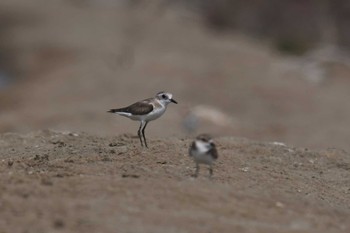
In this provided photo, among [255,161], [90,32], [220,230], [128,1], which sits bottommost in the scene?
[220,230]

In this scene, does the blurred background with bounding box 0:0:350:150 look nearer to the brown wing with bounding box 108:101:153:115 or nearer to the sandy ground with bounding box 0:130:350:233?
the sandy ground with bounding box 0:130:350:233

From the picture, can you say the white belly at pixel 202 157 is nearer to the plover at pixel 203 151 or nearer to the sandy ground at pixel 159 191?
the plover at pixel 203 151

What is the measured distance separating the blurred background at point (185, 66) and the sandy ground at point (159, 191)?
28.7 ft

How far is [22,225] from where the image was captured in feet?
32.4

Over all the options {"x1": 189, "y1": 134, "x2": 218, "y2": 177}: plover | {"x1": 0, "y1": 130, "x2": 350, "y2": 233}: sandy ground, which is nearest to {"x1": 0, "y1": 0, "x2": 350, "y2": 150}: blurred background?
{"x1": 0, "y1": 130, "x2": 350, "y2": 233}: sandy ground

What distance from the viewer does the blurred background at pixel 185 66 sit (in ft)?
97.2

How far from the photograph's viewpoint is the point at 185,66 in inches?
1585

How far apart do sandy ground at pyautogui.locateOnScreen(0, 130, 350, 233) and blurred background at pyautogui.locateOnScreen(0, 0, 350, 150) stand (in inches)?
345

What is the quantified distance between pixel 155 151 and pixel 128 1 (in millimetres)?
50037

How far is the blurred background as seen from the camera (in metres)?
29.6

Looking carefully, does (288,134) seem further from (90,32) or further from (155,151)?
(90,32)

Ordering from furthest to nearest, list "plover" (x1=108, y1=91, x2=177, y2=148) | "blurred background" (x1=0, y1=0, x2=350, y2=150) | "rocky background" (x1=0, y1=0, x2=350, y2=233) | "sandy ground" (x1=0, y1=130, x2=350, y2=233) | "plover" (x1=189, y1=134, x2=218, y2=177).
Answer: "blurred background" (x1=0, y1=0, x2=350, y2=150)
"plover" (x1=108, y1=91, x2=177, y2=148)
"plover" (x1=189, y1=134, x2=218, y2=177)
"rocky background" (x1=0, y1=0, x2=350, y2=233)
"sandy ground" (x1=0, y1=130, x2=350, y2=233)

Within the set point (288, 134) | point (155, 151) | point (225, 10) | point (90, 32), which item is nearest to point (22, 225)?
point (155, 151)

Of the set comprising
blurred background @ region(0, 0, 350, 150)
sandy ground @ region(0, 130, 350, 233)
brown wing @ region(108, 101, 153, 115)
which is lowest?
sandy ground @ region(0, 130, 350, 233)
